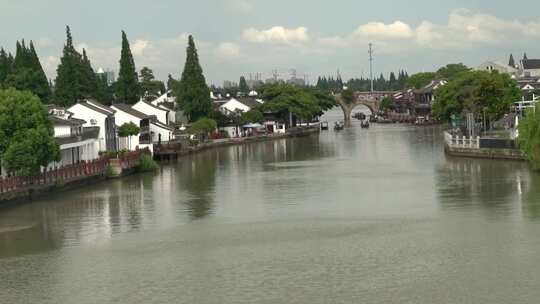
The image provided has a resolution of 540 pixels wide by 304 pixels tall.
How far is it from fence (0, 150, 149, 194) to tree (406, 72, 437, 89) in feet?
338

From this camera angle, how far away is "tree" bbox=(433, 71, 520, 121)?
64562 millimetres

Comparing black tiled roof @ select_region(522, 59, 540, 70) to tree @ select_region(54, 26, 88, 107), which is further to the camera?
black tiled roof @ select_region(522, 59, 540, 70)

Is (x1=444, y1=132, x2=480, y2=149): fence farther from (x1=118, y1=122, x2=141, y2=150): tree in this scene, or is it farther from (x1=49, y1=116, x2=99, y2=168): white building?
(x1=49, y1=116, x2=99, y2=168): white building

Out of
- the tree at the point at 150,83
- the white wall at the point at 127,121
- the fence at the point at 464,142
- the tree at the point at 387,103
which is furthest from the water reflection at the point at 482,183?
the tree at the point at 387,103

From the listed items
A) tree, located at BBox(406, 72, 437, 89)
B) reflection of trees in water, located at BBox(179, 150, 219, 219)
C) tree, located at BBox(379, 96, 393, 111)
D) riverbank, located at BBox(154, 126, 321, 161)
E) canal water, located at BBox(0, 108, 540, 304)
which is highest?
tree, located at BBox(406, 72, 437, 89)

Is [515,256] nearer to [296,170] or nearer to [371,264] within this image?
[371,264]

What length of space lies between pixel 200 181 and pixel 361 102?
110124 millimetres

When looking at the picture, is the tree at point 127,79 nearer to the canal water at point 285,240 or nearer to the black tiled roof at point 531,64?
the canal water at point 285,240

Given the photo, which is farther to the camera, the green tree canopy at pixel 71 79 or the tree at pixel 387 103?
the tree at pixel 387 103

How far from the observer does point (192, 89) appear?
76438mm

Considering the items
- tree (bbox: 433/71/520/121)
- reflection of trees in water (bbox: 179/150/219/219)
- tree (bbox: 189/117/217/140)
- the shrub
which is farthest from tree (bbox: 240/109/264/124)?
the shrub

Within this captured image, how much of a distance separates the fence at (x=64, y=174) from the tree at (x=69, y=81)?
2177 centimetres

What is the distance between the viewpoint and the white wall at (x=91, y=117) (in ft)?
167

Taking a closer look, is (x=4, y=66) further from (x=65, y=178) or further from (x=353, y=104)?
(x=353, y=104)
